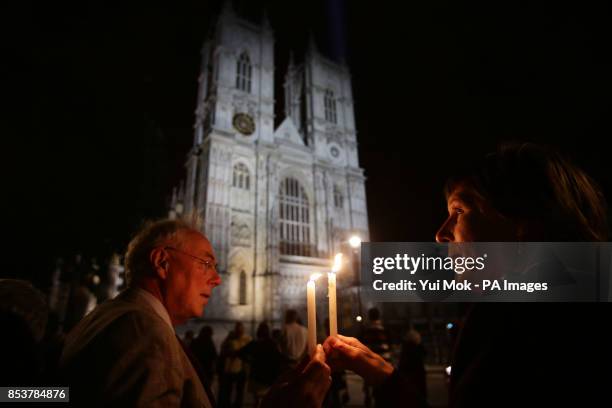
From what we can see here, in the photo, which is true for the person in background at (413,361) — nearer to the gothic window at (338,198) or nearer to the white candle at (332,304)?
the white candle at (332,304)

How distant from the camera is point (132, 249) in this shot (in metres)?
1.83

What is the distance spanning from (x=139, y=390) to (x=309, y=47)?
3782 centimetres

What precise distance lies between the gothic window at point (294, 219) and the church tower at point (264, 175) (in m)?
0.09

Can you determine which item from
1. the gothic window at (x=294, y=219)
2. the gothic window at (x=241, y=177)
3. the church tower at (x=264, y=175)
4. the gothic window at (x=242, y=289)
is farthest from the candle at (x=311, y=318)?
the gothic window at (x=294, y=219)

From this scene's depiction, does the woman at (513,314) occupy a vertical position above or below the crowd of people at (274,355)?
above

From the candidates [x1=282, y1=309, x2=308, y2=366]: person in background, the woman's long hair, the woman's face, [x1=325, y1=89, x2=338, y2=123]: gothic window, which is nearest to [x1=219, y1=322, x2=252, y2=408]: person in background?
[x1=282, y1=309, x2=308, y2=366]: person in background

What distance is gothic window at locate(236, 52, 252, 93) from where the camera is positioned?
99.7 feet

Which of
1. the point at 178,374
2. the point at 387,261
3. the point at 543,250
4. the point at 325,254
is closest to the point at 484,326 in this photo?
A: the point at 543,250

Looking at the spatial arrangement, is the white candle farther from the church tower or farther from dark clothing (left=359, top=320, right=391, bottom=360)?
the church tower

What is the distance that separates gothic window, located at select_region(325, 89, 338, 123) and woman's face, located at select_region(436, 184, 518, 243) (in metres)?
33.8

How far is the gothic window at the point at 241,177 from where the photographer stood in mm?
26523

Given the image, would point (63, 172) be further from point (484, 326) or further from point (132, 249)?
point (484, 326)

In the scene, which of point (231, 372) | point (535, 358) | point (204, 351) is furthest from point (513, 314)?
point (204, 351)

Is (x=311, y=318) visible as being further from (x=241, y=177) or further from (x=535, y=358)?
(x=241, y=177)
